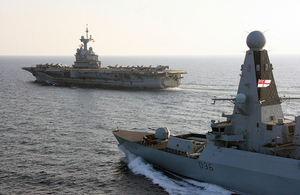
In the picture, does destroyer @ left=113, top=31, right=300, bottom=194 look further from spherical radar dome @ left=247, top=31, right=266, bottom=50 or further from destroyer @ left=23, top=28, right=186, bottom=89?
destroyer @ left=23, top=28, right=186, bottom=89

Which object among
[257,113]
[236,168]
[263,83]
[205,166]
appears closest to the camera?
[236,168]

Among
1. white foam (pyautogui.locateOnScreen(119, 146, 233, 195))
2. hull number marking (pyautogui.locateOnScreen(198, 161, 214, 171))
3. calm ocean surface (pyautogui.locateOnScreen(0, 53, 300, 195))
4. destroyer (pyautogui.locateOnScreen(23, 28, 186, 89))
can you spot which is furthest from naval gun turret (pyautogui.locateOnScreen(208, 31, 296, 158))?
destroyer (pyautogui.locateOnScreen(23, 28, 186, 89))

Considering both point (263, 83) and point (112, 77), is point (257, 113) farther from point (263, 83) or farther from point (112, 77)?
point (112, 77)

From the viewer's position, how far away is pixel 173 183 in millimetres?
Result: 19094

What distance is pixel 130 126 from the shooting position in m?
32.5

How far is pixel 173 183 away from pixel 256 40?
9.07m

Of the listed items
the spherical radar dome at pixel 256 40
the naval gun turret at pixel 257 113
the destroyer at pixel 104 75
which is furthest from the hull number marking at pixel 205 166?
the destroyer at pixel 104 75

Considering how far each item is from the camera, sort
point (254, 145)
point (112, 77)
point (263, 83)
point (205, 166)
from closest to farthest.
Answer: point (263, 83), point (254, 145), point (205, 166), point (112, 77)

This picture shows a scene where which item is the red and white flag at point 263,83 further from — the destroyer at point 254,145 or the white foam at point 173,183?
the white foam at point 173,183

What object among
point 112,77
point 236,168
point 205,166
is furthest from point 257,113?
point 112,77

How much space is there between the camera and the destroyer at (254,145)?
15422 millimetres

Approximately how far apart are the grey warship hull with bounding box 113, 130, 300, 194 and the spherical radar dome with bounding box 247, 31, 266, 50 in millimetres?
5447

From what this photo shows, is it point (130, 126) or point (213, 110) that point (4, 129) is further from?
point (213, 110)

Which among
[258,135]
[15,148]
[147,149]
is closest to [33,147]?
[15,148]
